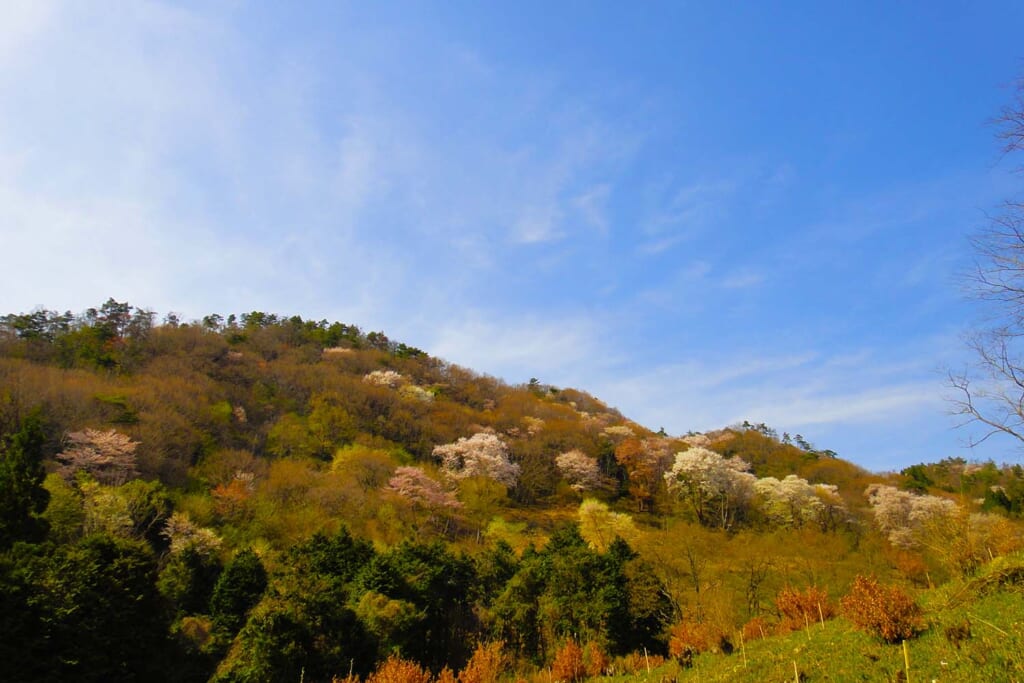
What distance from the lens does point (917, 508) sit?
1715 inches

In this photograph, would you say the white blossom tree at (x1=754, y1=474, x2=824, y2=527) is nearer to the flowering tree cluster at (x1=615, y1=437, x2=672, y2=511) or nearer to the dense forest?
the dense forest

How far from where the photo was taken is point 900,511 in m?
44.5

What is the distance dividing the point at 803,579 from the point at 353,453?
1378 inches

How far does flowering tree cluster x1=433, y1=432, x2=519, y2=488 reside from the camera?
50156 mm

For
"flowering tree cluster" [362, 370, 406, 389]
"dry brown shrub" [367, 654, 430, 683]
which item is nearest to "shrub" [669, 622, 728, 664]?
"dry brown shrub" [367, 654, 430, 683]

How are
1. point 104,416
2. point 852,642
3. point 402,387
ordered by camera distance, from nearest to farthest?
1. point 852,642
2. point 104,416
3. point 402,387

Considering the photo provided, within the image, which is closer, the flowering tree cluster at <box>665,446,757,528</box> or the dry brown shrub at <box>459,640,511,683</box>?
the dry brown shrub at <box>459,640,511,683</box>

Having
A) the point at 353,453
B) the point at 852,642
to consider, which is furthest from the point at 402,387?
the point at 852,642

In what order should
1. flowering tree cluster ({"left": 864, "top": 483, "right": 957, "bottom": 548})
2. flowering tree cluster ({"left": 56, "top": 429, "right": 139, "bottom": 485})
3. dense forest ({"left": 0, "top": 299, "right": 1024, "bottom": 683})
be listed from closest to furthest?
dense forest ({"left": 0, "top": 299, "right": 1024, "bottom": 683}) < flowering tree cluster ({"left": 56, "top": 429, "right": 139, "bottom": 485}) < flowering tree cluster ({"left": 864, "top": 483, "right": 957, "bottom": 548})

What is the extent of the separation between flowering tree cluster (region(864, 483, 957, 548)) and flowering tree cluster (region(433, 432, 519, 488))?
29408 mm

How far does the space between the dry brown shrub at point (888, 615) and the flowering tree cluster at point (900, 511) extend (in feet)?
118

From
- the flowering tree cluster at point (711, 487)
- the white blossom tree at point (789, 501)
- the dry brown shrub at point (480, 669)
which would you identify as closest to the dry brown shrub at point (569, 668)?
the dry brown shrub at point (480, 669)

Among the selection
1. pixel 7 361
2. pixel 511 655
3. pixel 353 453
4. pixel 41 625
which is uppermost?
pixel 7 361

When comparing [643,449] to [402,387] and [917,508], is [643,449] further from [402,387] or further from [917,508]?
[402,387]
